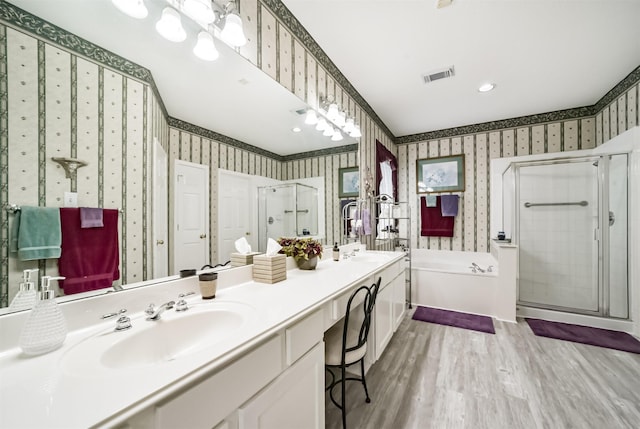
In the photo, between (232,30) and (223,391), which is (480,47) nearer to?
(232,30)

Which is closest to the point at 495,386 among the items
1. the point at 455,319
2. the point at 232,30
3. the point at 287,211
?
the point at 455,319

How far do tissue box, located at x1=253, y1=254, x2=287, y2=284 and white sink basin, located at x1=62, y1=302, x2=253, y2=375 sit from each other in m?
0.34

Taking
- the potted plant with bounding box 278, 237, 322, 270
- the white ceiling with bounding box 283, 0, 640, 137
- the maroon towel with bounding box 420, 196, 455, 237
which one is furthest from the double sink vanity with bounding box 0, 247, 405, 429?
the maroon towel with bounding box 420, 196, 455, 237

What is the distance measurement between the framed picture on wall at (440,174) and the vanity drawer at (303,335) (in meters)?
3.39

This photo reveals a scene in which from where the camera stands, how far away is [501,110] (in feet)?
10.3

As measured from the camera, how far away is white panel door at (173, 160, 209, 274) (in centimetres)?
108

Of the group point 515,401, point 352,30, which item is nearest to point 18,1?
point 352,30

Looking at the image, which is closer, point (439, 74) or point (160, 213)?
point (160, 213)

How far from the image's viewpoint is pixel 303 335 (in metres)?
0.94

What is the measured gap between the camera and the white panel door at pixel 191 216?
3.56 feet

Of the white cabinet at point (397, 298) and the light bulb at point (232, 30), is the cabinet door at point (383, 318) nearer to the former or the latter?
the white cabinet at point (397, 298)

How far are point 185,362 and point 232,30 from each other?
141 centimetres

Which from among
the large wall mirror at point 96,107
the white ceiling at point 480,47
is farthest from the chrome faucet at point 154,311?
the white ceiling at point 480,47

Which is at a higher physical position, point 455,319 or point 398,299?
point 398,299
